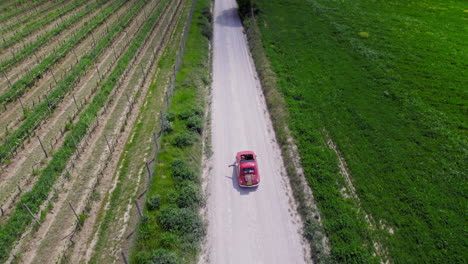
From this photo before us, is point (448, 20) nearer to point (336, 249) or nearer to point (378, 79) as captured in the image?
point (378, 79)

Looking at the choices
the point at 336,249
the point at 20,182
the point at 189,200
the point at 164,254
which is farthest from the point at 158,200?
the point at 336,249

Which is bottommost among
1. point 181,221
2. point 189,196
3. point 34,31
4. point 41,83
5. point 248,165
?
point 181,221

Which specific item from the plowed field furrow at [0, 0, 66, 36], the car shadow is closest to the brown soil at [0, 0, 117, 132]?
the plowed field furrow at [0, 0, 66, 36]

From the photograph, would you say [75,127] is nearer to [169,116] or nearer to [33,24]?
[169,116]

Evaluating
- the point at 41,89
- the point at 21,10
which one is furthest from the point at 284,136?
the point at 21,10

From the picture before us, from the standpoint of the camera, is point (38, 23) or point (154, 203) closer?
point (154, 203)

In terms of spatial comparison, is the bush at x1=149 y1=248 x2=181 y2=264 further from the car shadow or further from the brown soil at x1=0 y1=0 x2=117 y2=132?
the brown soil at x1=0 y1=0 x2=117 y2=132
